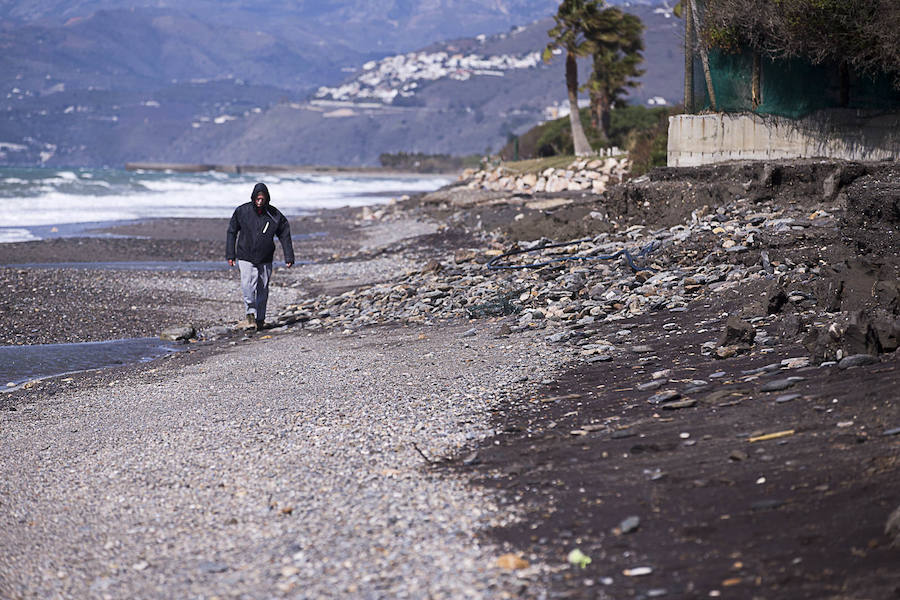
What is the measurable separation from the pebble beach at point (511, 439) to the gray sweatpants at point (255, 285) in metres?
0.41

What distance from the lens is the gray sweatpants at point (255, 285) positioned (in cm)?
1199

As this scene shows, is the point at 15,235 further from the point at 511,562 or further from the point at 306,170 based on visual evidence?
the point at 306,170

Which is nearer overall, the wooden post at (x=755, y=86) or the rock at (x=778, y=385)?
the rock at (x=778, y=385)

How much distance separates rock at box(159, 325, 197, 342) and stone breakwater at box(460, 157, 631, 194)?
57.5 ft

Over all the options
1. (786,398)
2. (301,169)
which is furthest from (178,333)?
(301,169)

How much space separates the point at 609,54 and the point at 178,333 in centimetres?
3635

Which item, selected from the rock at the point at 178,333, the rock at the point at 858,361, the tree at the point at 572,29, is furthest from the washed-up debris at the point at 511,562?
the tree at the point at 572,29

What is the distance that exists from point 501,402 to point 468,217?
1978cm

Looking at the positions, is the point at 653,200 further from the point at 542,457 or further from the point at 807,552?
the point at 807,552

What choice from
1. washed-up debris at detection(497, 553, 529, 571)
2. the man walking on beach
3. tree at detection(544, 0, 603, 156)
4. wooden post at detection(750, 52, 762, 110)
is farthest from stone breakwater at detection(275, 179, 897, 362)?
tree at detection(544, 0, 603, 156)

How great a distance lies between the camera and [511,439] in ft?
20.4

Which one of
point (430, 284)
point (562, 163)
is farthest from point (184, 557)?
point (562, 163)

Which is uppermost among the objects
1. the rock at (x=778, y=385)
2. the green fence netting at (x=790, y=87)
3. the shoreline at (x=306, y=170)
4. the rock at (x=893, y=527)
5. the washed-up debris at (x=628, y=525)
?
the shoreline at (x=306, y=170)

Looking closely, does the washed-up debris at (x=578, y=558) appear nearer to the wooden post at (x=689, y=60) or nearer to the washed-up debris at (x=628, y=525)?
the washed-up debris at (x=628, y=525)
